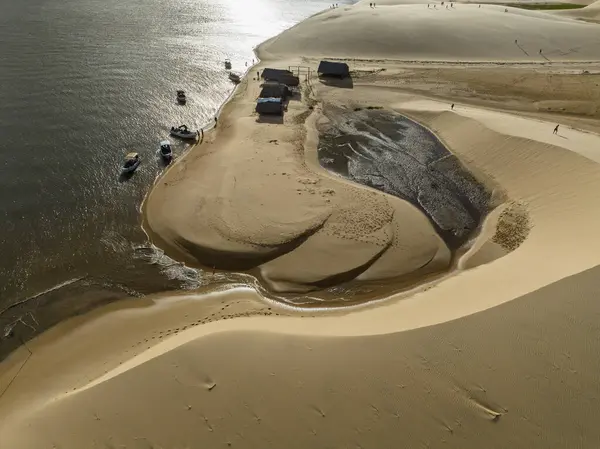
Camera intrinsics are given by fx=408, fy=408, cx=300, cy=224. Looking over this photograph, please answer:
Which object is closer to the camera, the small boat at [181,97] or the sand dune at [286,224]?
the sand dune at [286,224]

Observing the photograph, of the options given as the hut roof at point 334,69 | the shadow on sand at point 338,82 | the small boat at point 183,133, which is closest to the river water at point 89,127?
the small boat at point 183,133

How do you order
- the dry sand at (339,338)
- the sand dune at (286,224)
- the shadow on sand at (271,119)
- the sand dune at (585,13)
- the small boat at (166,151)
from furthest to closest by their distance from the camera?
1. the sand dune at (585,13)
2. the shadow on sand at (271,119)
3. the small boat at (166,151)
4. the sand dune at (286,224)
5. the dry sand at (339,338)

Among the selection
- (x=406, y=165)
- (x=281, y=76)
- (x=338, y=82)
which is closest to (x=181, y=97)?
(x=281, y=76)

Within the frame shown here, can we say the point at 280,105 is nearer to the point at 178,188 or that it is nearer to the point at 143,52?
the point at 178,188

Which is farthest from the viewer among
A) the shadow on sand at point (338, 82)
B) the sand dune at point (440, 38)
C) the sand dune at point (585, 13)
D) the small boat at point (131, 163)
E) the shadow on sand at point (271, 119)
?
the sand dune at point (585, 13)

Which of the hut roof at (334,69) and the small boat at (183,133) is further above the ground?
the hut roof at (334,69)

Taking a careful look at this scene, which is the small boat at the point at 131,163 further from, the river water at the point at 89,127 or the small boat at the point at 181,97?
the small boat at the point at 181,97

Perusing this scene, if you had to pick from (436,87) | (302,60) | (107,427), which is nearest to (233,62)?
→ (302,60)
